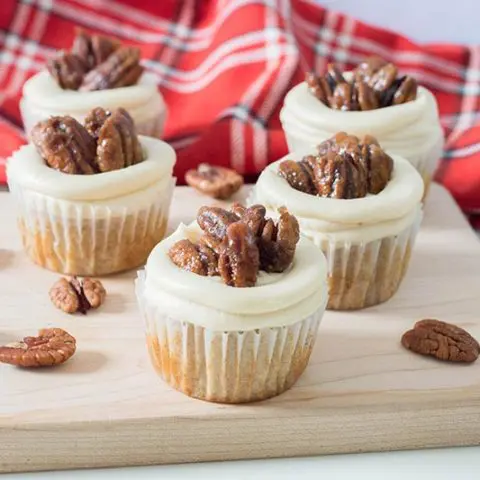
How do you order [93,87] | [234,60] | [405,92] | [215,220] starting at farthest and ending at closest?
[234,60] < [93,87] < [405,92] < [215,220]

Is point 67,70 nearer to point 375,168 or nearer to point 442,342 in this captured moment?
point 375,168

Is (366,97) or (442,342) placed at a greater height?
(366,97)

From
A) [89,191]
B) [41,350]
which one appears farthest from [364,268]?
[41,350]

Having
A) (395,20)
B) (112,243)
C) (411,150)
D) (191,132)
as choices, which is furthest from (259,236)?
(395,20)

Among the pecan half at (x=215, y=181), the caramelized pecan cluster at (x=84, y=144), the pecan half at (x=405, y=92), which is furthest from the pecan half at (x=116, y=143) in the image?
Answer: the pecan half at (x=405, y=92)

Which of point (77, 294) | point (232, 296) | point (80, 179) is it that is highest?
point (232, 296)

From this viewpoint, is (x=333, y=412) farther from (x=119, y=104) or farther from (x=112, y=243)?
(x=119, y=104)
